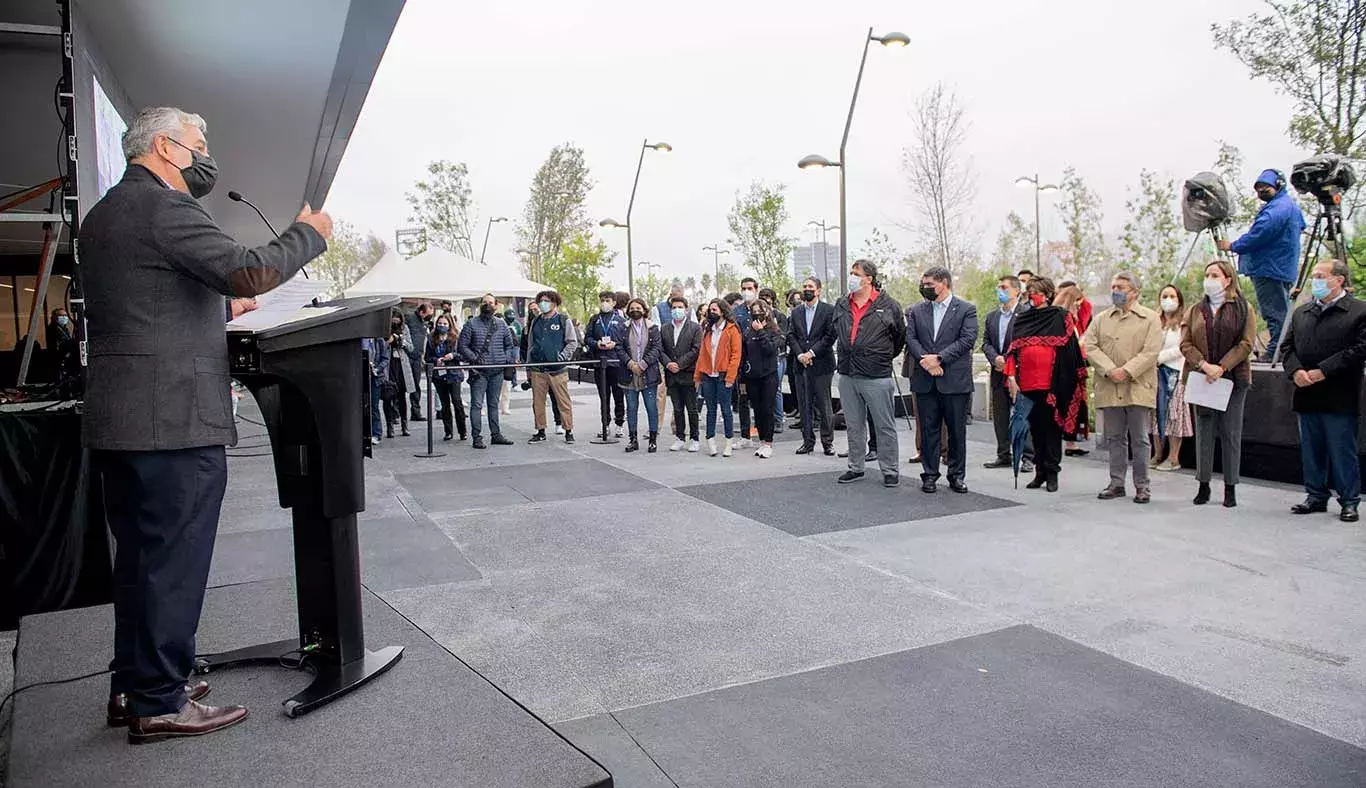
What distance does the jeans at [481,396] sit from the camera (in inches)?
465

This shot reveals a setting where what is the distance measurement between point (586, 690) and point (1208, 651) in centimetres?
283

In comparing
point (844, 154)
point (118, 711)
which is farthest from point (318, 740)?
point (844, 154)

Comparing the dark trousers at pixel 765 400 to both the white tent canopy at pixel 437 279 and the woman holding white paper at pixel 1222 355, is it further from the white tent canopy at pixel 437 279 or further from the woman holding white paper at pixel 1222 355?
the white tent canopy at pixel 437 279

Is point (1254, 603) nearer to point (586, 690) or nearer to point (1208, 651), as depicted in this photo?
point (1208, 651)

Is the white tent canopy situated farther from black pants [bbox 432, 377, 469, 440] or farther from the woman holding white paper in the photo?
the woman holding white paper

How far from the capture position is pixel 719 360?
1034cm

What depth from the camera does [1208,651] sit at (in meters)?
4.02

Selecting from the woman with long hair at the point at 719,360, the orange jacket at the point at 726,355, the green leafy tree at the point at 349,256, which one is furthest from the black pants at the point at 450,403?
the green leafy tree at the point at 349,256

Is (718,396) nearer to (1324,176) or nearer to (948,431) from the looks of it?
(948,431)

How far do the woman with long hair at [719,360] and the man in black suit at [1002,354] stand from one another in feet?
9.13

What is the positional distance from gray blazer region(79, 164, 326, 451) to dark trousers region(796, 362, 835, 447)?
8.42 metres

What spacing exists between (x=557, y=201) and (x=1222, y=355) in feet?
107

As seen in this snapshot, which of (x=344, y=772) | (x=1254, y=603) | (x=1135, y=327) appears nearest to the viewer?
(x=344, y=772)

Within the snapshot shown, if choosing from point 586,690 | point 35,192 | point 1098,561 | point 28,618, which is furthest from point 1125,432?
point 35,192
